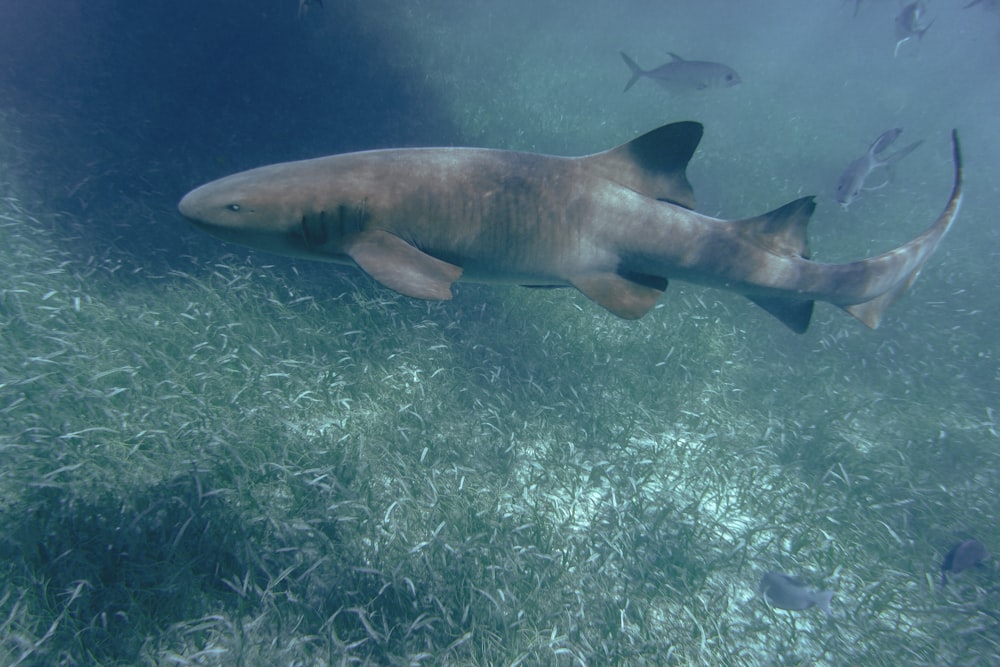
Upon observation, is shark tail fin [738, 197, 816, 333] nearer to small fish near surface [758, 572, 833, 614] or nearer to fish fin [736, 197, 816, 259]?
fish fin [736, 197, 816, 259]

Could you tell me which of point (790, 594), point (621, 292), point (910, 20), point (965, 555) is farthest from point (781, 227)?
point (910, 20)

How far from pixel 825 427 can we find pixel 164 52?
14782 mm

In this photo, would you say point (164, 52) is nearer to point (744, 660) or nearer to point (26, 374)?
point (26, 374)

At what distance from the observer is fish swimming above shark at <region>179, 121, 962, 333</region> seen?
3201 mm

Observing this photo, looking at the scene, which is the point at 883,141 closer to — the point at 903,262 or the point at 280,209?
the point at 903,262

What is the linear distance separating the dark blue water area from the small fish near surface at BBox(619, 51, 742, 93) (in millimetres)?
5822

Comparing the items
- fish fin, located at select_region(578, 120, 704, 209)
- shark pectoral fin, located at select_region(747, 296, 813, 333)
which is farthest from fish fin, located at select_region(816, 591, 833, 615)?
fish fin, located at select_region(578, 120, 704, 209)

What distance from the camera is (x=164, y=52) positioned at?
969 cm

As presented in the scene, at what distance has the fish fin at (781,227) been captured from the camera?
389cm

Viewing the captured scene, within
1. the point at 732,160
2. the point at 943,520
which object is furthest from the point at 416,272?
the point at 732,160

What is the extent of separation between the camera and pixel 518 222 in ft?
11.5

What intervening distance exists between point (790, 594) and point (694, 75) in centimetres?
1164

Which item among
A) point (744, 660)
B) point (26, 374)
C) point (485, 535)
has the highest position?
point (26, 374)

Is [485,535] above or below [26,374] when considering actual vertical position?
below
